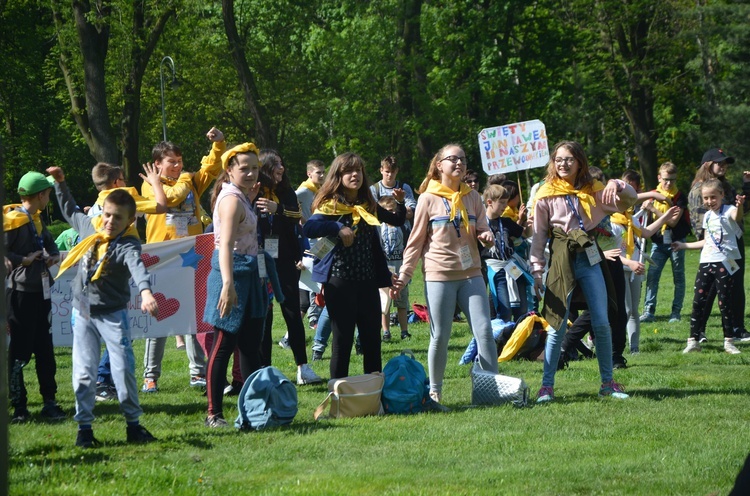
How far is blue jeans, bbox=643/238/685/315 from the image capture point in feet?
48.4

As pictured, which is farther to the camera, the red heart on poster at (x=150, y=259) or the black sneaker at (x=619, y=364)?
the black sneaker at (x=619, y=364)

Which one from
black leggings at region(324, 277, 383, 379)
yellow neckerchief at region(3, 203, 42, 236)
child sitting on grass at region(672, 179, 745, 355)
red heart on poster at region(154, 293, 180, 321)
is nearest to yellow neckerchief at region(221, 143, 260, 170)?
black leggings at region(324, 277, 383, 379)

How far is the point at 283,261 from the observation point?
9.90 metres

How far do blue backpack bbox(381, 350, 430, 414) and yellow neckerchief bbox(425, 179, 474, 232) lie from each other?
118 centimetres

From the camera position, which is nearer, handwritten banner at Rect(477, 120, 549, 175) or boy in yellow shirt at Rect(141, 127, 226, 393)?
boy in yellow shirt at Rect(141, 127, 226, 393)

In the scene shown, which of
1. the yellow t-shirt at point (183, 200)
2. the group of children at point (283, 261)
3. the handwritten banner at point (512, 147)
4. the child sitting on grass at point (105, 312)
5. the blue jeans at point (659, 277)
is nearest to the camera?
the child sitting on grass at point (105, 312)

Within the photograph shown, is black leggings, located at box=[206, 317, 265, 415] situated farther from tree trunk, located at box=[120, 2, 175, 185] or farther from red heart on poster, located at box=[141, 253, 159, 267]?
tree trunk, located at box=[120, 2, 175, 185]

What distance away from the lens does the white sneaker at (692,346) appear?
11.5 m

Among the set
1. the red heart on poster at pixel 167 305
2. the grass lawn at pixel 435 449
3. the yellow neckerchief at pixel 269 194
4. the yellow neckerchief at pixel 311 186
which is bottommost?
the grass lawn at pixel 435 449

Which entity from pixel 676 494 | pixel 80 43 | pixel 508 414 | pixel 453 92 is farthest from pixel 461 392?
pixel 453 92

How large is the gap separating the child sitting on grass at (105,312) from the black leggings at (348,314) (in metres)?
1.79

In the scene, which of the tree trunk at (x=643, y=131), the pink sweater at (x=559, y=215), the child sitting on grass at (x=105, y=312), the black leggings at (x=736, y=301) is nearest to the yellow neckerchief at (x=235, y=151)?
the child sitting on grass at (x=105, y=312)

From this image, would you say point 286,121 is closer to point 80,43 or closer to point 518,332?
point 80,43

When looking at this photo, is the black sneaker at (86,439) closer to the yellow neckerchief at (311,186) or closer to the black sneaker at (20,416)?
the black sneaker at (20,416)
